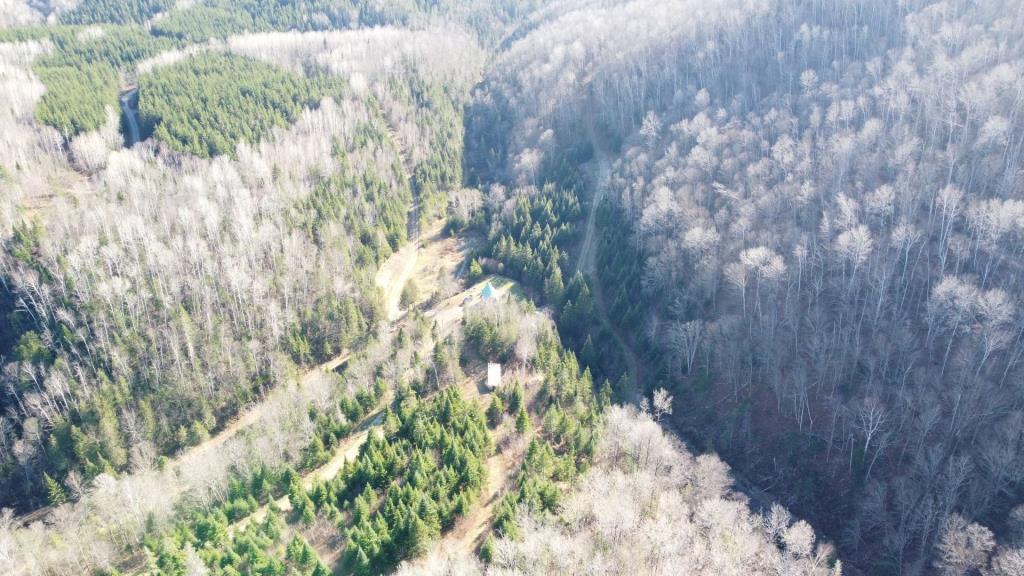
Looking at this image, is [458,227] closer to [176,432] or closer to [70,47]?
[176,432]

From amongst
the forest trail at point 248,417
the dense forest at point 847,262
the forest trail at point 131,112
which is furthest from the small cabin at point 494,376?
the forest trail at point 131,112

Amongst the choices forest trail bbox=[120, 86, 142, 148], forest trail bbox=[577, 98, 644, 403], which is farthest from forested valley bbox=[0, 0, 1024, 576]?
forest trail bbox=[120, 86, 142, 148]

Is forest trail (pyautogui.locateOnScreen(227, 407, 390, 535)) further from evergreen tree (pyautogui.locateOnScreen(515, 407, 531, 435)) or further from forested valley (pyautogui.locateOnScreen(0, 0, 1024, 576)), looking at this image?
evergreen tree (pyautogui.locateOnScreen(515, 407, 531, 435))

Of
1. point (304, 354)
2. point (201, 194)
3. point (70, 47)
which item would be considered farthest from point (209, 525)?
point (70, 47)

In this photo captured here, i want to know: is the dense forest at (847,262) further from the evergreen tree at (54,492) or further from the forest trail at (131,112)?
the forest trail at (131,112)

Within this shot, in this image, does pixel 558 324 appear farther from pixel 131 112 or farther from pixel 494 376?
pixel 131 112
